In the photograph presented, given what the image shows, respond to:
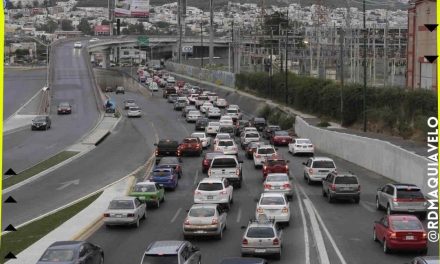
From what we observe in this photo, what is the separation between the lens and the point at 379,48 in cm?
11700

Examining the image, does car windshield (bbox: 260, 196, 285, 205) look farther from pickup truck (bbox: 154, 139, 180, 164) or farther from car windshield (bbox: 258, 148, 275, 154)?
pickup truck (bbox: 154, 139, 180, 164)

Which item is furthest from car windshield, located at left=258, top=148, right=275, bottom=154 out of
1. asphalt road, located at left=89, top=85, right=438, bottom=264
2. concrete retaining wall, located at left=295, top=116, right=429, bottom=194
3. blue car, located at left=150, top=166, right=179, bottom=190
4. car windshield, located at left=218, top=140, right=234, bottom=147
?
blue car, located at left=150, top=166, right=179, bottom=190

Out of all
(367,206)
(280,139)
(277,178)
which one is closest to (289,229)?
(367,206)

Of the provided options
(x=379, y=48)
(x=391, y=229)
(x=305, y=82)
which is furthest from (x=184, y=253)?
(x=379, y=48)

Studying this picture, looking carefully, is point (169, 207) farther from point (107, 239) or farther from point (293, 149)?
point (293, 149)

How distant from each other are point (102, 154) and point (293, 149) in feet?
49.3

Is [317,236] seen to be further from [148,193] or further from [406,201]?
[148,193]

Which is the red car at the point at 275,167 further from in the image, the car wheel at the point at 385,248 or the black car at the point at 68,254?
the black car at the point at 68,254

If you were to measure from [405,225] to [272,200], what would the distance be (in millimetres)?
6801

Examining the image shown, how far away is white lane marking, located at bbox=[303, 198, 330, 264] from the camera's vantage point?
2175cm

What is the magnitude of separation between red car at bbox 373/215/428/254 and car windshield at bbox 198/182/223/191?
34.6 feet

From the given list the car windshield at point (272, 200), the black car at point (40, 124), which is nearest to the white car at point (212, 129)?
the black car at point (40, 124)

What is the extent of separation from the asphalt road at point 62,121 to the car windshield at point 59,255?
103ft

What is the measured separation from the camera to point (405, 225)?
21750mm
